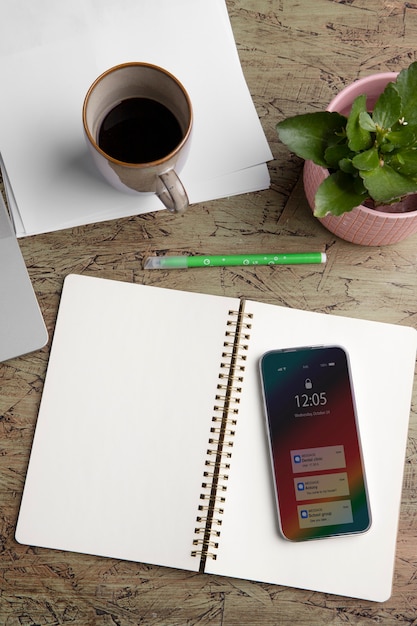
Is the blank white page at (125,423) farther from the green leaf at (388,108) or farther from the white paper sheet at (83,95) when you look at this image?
the green leaf at (388,108)

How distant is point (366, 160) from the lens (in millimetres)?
640

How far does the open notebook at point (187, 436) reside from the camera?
31.3 inches

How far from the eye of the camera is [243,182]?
85 cm

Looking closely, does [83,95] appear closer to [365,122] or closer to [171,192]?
[171,192]

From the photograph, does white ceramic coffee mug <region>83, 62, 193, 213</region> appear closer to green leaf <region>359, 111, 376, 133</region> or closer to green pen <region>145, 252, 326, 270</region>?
green pen <region>145, 252, 326, 270</region>

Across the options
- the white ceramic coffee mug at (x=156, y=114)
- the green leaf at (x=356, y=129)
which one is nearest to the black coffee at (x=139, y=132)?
the white ceramic coffee mug at (x=156, y=114)

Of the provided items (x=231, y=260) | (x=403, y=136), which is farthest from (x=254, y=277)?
(x=403, y=136)

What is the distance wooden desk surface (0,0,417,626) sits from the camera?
791 millimetres

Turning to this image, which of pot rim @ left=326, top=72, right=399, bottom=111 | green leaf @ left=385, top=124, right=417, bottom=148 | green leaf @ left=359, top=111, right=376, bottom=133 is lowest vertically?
green leaf @ left=385, top=124, right=417, bottom=148

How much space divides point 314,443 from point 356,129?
0.38 m

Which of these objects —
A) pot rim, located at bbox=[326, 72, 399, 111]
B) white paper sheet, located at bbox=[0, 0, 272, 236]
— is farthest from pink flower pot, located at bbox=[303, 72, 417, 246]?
white paper sheet, located at bbox=[0, 0, 272, 236]

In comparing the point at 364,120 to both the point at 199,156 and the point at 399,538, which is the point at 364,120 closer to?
the point at 199,156

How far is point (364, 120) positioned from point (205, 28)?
1.07 ft

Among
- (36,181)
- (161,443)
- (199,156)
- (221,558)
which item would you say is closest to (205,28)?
(199,156)
